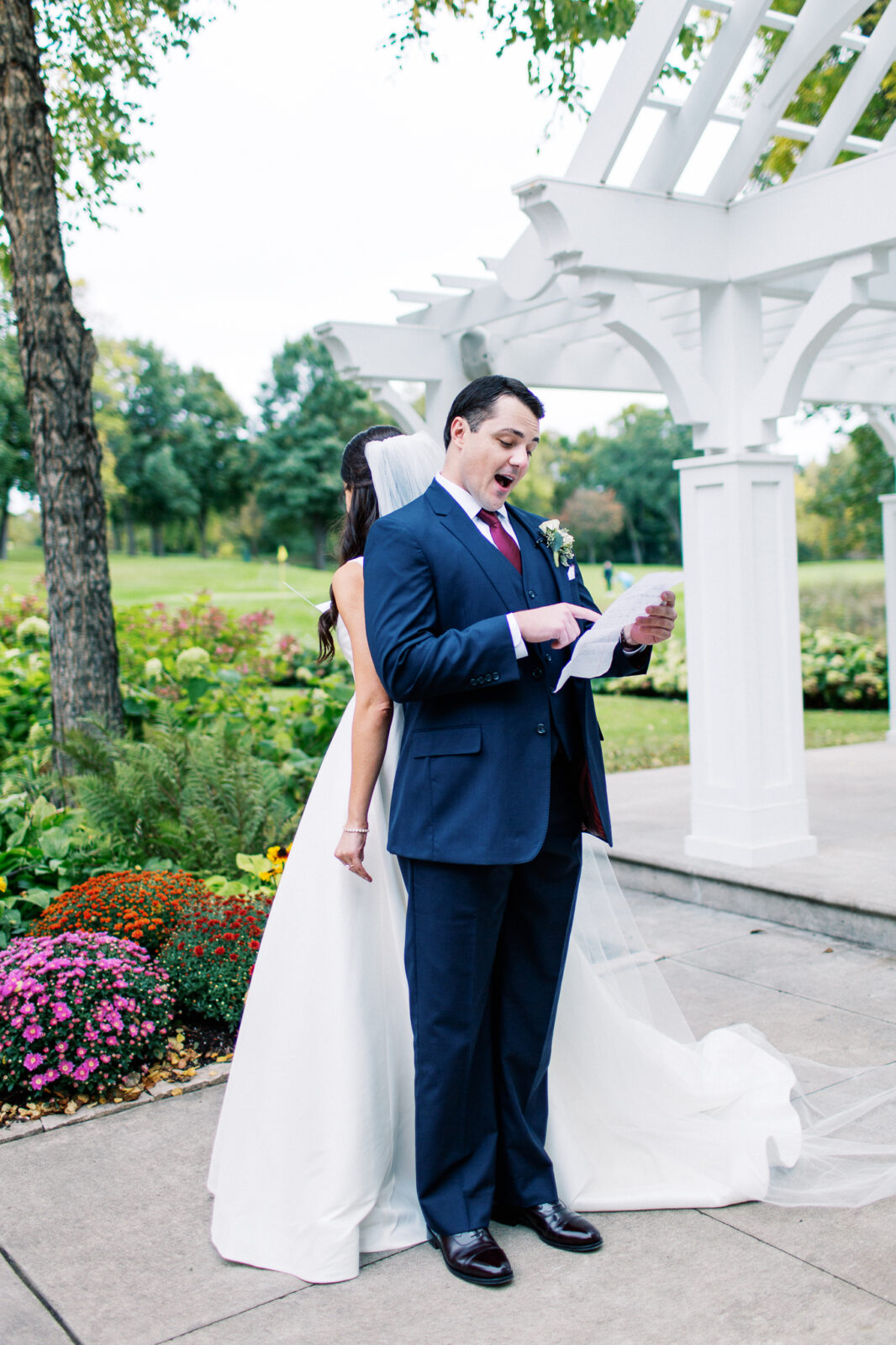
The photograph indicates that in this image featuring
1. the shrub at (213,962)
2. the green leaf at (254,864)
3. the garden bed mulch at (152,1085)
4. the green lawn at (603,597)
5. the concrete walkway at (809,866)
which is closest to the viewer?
the garden bed mulch at (152,1085)

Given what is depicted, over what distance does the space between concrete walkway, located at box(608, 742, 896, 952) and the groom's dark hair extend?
321 cm

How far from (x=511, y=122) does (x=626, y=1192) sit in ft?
29.6

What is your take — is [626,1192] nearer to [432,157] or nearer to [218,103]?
[218,103]

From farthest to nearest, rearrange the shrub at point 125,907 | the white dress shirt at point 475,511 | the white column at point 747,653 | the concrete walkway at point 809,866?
the white column at point 747,653
the concrete walkway at point 809,866
the shrub at point 125,907
the white dress shirt at point 475,511

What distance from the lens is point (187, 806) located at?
4.97m

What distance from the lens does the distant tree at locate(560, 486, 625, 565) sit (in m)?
46.0

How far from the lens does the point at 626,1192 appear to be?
8.98 feet

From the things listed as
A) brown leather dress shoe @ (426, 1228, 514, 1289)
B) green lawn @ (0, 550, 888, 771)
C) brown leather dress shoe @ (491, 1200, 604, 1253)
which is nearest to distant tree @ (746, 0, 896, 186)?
green lawn @ (0, 550, 888, 771)

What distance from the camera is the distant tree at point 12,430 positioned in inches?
1423

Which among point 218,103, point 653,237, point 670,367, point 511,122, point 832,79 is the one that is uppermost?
point 218,103

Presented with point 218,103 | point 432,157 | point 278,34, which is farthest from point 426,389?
point 432,157

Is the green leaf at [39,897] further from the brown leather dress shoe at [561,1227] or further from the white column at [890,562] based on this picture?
the white column at [890,562]

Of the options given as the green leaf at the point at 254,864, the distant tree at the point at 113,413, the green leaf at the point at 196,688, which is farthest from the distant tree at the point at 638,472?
the green leaf at the point at 254,864

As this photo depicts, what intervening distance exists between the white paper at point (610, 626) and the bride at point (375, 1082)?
53 centimetres
